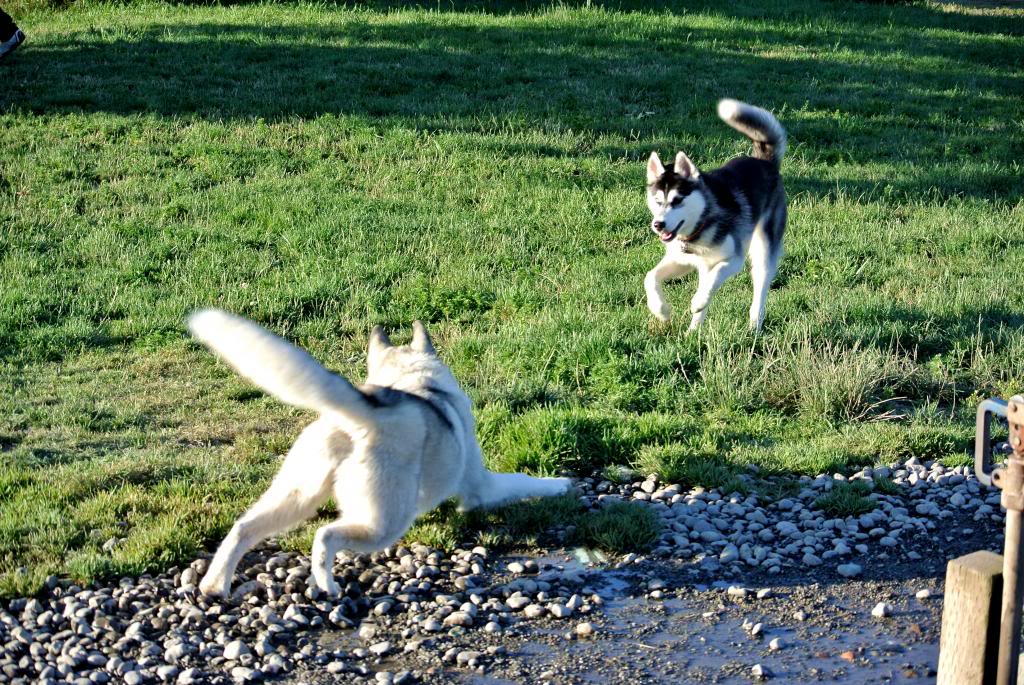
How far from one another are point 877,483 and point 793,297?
132 inches

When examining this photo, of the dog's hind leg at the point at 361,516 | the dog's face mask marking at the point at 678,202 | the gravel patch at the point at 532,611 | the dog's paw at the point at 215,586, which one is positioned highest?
A: the dog's face mask marking at the point at 678,202

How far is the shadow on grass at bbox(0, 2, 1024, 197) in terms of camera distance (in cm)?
1418

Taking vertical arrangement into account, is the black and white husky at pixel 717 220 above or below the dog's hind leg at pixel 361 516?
above

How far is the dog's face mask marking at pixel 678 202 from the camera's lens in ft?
27.8

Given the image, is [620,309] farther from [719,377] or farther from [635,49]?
[635,49]

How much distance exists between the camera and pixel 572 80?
52.1 ft

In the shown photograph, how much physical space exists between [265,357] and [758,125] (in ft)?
19.9

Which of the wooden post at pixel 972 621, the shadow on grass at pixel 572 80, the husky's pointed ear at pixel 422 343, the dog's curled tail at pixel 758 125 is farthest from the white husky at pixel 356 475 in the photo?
the shadow on grass at pixel 572 80

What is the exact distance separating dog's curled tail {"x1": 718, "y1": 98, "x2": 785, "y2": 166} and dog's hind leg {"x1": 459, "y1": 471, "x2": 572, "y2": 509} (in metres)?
4.09

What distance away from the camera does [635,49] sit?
17.5 m

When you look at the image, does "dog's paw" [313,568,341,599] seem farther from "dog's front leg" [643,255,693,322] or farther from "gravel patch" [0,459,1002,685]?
"dog's front leg" [643,255,693,322]

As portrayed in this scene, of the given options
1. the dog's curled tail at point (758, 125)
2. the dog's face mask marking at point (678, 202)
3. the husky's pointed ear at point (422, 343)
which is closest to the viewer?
the husky's pointed ear at point (422, 343)

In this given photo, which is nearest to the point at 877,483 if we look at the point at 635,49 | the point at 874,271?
the point at 874,271

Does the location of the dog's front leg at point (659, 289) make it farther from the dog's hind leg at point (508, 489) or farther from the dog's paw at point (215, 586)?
the dog's paw at point (215, 586)
